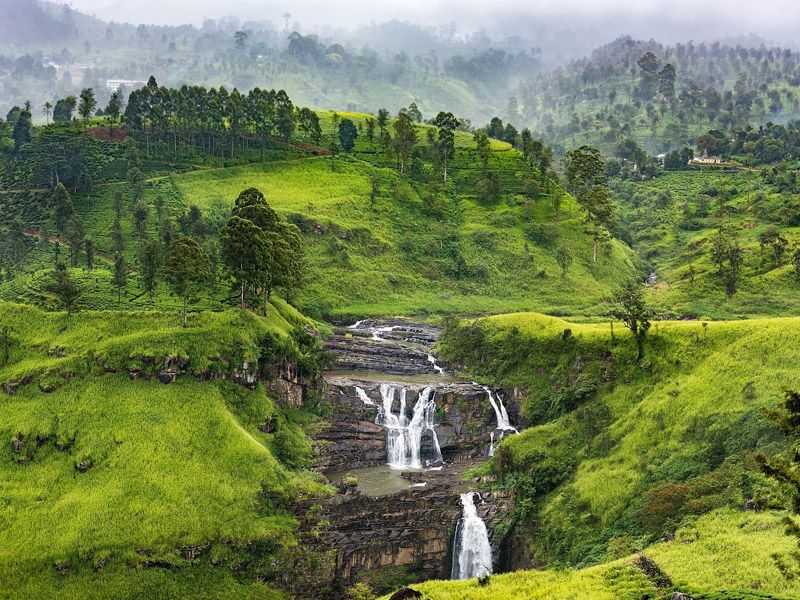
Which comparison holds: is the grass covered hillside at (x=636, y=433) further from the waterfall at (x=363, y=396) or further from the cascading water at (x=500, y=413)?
the waterfall at (x=363, y=396)

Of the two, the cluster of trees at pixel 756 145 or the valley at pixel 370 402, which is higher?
the cluster of trees at pixel 756 145

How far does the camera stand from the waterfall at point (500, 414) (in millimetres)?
76125

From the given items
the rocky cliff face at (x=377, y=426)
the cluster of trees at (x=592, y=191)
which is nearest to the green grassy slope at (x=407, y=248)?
the cluster of trees at (x=592, y=191)

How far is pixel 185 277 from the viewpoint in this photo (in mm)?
71312

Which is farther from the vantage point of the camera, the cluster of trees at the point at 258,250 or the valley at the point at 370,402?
the cluster of trees at the point at 258,250

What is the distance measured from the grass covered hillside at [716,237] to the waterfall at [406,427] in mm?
41502

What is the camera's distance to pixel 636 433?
6272 cm

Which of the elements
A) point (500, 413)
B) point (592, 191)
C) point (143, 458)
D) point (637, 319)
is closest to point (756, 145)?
point (592, 191)

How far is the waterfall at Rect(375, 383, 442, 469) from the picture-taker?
73.0 m

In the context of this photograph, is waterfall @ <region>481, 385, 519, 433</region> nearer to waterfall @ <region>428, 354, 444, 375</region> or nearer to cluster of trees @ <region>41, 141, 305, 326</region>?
waterfall @ <region>428, 354, 444, 375</region>

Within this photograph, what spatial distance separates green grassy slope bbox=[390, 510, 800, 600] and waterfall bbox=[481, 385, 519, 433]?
26349 mm

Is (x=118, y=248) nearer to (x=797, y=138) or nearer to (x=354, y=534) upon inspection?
(x=354, y=534)

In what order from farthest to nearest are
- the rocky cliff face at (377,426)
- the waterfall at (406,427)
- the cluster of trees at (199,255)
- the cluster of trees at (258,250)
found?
1. the cluster of trees at (258,250)
2. the waterfall at (406,427)
3. the cluster of trees at (199,255)
4. the rocky cliff face at (377,426)

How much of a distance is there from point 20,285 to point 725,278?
86919 millimetres
